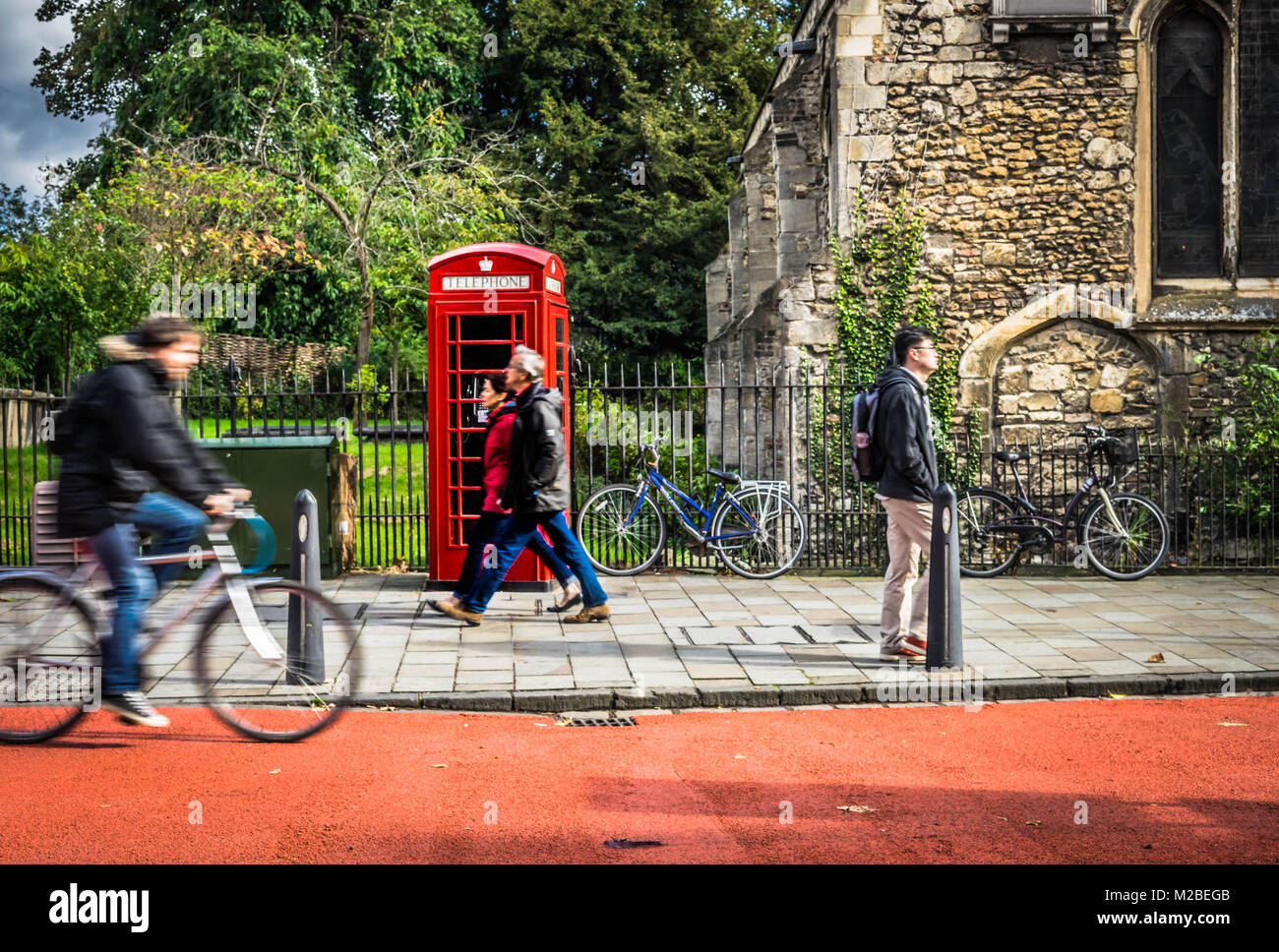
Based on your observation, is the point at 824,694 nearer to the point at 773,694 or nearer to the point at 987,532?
the point at 773,694

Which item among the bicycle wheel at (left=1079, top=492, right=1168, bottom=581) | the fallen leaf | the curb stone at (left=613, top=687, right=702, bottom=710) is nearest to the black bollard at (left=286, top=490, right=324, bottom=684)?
the curb stone at (left=613, top=687, right=702, bottom=710)

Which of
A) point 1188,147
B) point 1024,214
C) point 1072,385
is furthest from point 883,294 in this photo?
point 1188,147

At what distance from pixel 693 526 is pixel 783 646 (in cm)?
359

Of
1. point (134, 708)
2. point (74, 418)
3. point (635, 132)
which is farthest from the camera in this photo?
point (635, 132)

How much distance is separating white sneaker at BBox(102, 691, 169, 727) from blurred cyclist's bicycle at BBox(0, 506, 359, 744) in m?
0.13

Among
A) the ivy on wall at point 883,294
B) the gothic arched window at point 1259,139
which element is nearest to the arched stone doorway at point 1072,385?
the ivy on wall at point 883,294

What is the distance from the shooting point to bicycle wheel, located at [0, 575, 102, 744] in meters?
5.43

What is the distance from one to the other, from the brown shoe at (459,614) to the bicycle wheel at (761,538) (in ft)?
10.9

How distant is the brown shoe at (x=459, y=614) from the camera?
336 inches

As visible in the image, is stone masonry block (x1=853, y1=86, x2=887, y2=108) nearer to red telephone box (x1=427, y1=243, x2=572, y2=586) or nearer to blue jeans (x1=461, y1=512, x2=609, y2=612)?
red telephone box (x1=427, y1=243, x2=572, y2=586)

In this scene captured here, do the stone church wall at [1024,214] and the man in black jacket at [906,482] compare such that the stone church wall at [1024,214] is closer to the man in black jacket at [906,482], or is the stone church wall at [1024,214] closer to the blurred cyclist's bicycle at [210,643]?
the man in black jacket at [906,482]

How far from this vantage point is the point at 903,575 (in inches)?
298

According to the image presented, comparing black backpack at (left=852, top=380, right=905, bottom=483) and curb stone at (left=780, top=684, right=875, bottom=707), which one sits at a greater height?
black backpack at (left=852, top=380, right=905, bottom=483)
